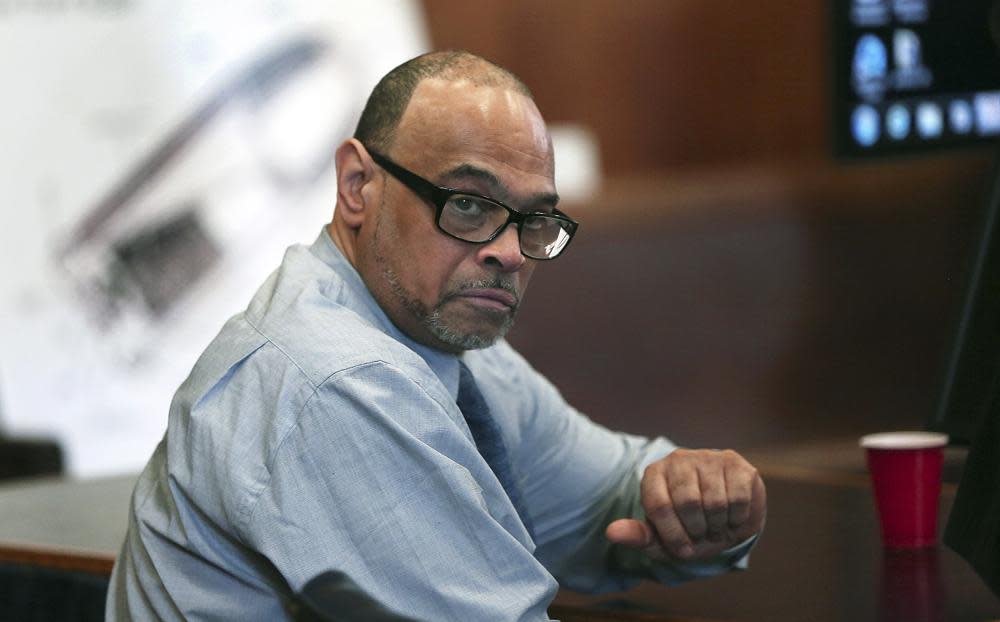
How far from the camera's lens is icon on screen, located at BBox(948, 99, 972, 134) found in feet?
8.24

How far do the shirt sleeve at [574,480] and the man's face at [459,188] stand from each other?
32 cm

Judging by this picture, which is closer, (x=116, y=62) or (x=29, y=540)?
(x=29, y=540)

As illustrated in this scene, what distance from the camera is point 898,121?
2.50 m

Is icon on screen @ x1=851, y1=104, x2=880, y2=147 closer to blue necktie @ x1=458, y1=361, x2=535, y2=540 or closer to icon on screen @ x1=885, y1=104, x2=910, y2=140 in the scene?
icon on screen @ x1=885, y1=104, x2=910, y2=140

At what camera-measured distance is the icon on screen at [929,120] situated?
249 centimetres

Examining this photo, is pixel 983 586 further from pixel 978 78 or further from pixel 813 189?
pixel 813 189

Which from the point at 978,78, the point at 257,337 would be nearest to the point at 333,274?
the point at 257,337

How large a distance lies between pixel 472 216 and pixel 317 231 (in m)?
2.07

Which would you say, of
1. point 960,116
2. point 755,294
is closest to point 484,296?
point 960,116

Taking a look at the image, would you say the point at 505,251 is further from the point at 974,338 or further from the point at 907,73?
the point at 907,73

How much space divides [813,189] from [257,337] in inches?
102

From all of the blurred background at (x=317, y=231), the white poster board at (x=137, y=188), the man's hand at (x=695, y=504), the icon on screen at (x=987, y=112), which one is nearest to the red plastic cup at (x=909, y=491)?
the man's hand at (x=695, y=504)

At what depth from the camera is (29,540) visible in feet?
5.39

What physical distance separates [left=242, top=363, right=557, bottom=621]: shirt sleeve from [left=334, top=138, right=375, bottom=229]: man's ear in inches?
10.5
